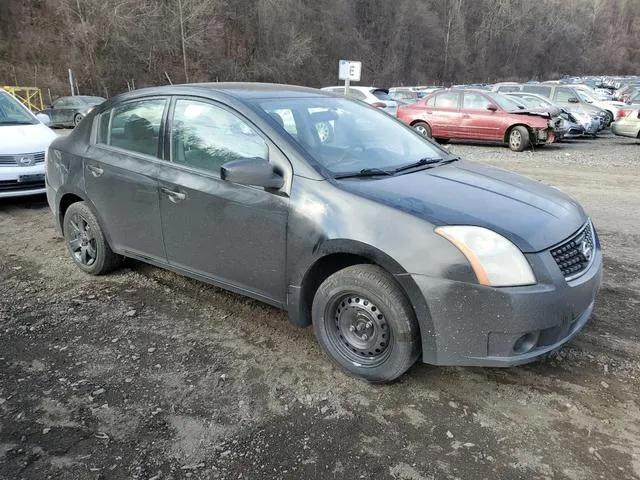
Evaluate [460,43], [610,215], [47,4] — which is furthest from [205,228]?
[460,43]

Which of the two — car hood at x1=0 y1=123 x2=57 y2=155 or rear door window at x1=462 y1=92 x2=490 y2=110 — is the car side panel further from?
rear door window at x1=462 y1=92 x2=490 y2=110

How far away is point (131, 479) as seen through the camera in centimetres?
236

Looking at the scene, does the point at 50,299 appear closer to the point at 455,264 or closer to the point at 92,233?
the point at 92,233

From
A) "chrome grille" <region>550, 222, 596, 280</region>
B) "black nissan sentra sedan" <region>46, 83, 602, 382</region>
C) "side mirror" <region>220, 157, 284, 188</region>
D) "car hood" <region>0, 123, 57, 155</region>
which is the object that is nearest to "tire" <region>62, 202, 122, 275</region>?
"black nissan sentra sedan" <region>46, 83, 602, 382</region>

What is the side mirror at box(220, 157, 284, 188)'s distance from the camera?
3082 mm

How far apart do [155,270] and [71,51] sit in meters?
35.1

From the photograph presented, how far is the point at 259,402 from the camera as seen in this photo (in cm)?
292

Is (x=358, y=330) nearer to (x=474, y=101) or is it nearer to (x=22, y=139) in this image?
(x=22, y=139)

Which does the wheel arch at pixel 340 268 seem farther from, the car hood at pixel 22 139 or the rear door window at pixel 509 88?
the rear door window at pixel 509 88

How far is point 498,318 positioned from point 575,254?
69 centimetres

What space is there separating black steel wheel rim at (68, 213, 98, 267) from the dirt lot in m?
0.40

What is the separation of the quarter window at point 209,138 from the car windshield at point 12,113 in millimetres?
5131

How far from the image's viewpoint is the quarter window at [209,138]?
11.1 ft

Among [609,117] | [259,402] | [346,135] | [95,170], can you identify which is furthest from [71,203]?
[609,117]
